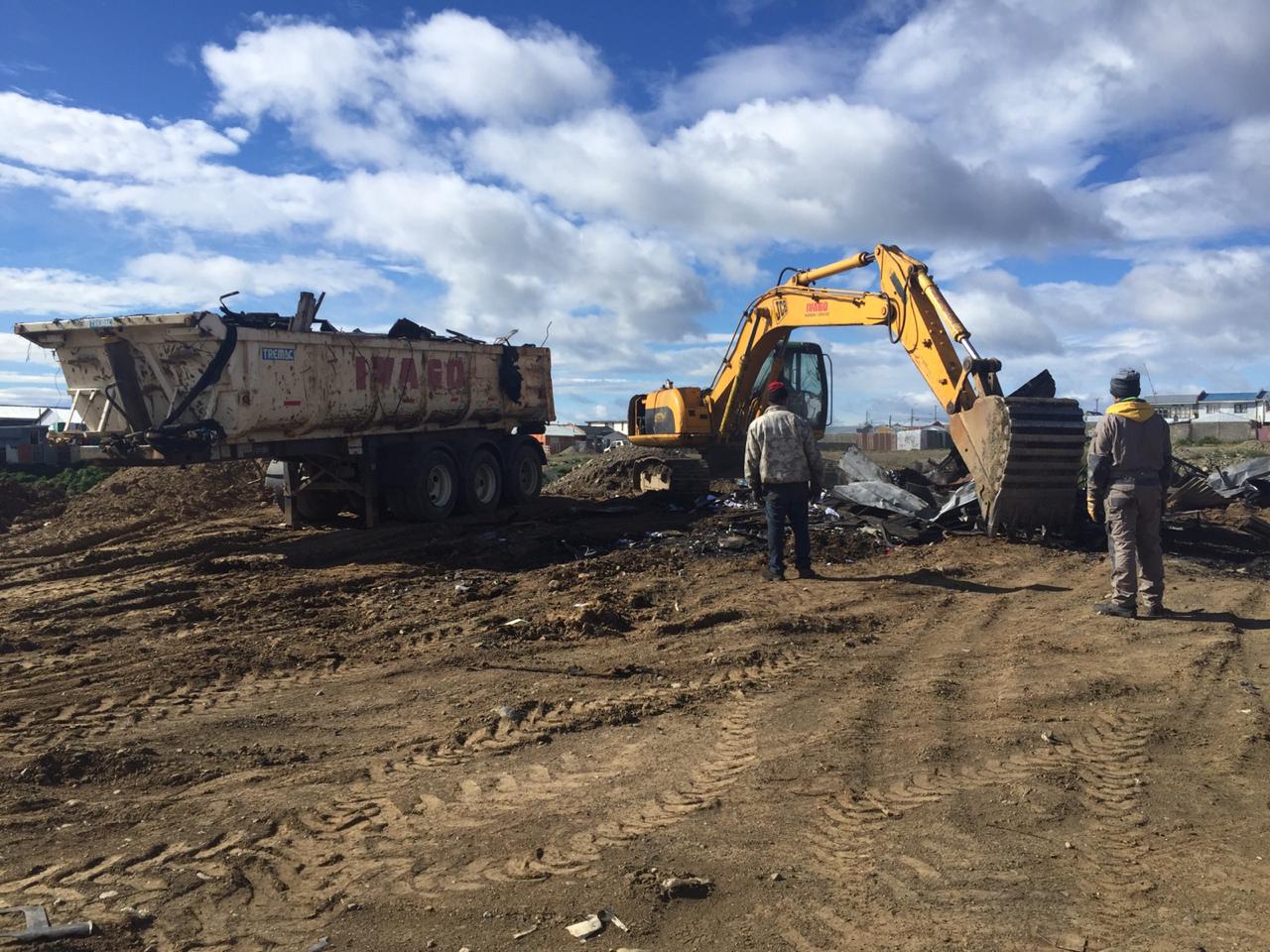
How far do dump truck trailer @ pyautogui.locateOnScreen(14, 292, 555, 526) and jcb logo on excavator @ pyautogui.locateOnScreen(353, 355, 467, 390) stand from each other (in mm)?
22

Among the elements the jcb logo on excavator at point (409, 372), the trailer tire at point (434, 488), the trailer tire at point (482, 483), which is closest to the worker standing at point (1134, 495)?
the trailer tire at point (434, 488)

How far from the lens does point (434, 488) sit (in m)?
13.6

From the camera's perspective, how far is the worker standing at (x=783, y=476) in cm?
932

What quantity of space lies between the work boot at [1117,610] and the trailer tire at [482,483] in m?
8.68

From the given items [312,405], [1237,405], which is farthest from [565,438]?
[1237,405]

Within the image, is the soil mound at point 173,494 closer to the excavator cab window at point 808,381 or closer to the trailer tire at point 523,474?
the trailer tire at point 523,474

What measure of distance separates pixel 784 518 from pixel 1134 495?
3005mm

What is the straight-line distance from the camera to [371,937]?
317cm

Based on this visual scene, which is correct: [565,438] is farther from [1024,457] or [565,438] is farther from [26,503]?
[1024,457]

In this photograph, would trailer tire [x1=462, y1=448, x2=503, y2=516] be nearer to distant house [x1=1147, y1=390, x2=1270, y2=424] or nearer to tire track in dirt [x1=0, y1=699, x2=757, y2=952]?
tire track in dirt [x1=0, y1=699, x2=757, y2=952]

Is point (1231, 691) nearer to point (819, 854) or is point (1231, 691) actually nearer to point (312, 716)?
point (819, 854)

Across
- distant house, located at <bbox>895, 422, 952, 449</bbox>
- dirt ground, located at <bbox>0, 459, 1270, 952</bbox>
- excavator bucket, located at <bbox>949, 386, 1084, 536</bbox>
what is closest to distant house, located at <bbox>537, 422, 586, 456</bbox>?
distant house, located at <bbox>895, 422, 952, 449</bbox>

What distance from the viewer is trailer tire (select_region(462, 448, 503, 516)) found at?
46.3 ft

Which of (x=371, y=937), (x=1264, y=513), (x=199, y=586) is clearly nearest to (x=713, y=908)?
(x=371, y=937)
